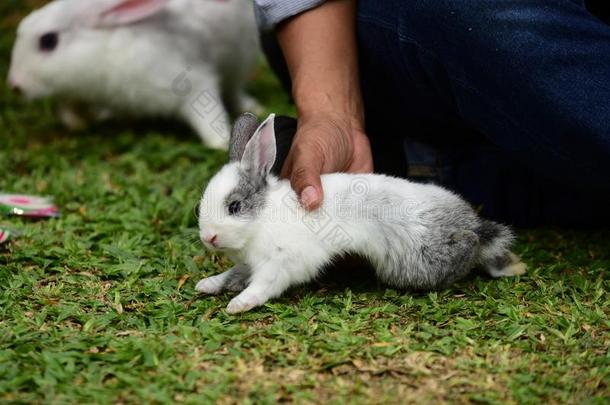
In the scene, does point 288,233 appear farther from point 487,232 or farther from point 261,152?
point 487,232

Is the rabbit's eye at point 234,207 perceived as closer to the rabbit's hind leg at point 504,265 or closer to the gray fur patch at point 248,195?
the gray fur patch at point 248,195

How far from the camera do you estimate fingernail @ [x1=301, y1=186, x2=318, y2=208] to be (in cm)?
237

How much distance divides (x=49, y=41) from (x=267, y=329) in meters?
2.76

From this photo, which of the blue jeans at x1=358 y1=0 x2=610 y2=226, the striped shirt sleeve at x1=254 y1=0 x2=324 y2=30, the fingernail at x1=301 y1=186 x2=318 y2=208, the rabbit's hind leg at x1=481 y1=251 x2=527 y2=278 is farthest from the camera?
the striped shirt sleeve at x1=254 y1=0 x2=324 y2=30

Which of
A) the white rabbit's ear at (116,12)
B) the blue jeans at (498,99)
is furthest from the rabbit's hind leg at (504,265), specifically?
the white rabbit's ear at (116,12)

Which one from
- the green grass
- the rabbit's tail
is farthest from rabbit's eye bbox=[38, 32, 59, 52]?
the rabbit's tail

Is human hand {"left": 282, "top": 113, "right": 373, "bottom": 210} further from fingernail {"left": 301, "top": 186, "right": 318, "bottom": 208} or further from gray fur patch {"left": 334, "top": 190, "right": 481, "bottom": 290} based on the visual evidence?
gray fur patch {"left": 334, "top": 190, "right": 481, "bottom": 290}

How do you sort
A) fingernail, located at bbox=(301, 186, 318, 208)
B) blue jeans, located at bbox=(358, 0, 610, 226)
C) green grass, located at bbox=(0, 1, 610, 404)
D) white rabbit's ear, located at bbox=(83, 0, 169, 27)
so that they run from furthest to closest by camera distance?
white rabbit's ear, located at bbox=(83, 0, 169, 27)
blue jeans, located at bbox=(358, 0, 610, 226)
fingernail, located at bbox=(301, 186, 318, 208)
green grass, located at bbox=(0, 1, 610, 404)

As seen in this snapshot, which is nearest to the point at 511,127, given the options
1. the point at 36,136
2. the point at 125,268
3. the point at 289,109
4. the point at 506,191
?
the point at 506,191

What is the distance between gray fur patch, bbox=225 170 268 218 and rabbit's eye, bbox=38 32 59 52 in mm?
2387

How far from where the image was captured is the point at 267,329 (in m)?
2.32

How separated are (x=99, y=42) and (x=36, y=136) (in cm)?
69

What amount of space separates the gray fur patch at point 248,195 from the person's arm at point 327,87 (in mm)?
188

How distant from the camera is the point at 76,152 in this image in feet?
14.0
